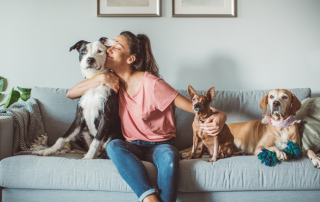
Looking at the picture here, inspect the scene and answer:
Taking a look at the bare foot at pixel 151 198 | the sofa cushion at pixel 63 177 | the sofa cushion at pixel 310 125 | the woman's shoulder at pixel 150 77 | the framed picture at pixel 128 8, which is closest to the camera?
the bare foot at pixel 151 198

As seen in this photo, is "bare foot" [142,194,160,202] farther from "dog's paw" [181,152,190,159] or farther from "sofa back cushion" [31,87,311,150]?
"sofa back cushion" [31,87,311,150]

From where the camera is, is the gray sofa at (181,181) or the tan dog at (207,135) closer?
the gray sofa at (181,181)

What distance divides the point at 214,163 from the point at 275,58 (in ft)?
5.23

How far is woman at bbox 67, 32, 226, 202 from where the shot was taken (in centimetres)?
139

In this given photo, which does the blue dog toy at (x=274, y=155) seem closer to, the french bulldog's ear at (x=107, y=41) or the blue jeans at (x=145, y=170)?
the blue jeans at (x=145, y=170)

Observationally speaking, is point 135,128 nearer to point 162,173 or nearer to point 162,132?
point 162,132

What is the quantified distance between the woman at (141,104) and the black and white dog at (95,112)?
6 centimetres

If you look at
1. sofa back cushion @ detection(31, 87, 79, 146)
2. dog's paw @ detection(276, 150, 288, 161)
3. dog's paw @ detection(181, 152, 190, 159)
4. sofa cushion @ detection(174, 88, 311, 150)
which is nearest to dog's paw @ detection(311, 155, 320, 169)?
dog's paw @ detection(276, 150, 288, 161)

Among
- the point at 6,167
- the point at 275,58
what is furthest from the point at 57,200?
the point at 275,58

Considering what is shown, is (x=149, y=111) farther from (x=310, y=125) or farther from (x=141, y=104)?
(x=310, y=125)

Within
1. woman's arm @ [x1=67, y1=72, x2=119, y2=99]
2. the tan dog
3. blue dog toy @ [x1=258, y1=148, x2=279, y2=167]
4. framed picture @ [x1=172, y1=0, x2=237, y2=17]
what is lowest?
blue dog toy @ [x1=258, y1=148, x2=279, y2=167]

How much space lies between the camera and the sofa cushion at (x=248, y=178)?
4.32ft

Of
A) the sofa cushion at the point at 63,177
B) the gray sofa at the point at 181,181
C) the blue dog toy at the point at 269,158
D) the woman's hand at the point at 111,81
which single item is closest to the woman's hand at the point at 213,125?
the gray sofa at the point at 181,181

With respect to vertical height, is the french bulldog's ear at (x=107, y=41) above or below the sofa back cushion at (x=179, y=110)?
above
